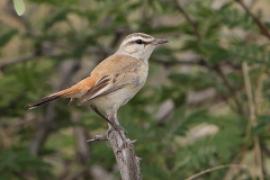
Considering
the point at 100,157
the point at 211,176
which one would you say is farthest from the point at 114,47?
the point at 211,176

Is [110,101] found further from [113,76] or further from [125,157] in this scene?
[125,157]

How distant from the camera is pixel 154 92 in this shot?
727 cm

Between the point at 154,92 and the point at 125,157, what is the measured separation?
3.02m

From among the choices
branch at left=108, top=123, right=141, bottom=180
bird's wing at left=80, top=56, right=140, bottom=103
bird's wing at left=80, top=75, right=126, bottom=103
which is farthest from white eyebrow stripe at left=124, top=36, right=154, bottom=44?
branch at left=108, top=123, right=141, bottom=180

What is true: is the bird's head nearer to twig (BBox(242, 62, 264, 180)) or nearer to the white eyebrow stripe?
the white eyebrow stripe

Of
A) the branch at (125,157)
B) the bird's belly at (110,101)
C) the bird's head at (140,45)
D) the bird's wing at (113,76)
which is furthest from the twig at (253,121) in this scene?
the branch at (125,157)

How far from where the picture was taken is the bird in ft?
16.7

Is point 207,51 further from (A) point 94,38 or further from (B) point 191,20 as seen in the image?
(A) point 94,38

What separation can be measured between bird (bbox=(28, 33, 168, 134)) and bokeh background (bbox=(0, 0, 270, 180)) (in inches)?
23.7

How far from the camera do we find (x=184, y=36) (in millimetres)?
7027

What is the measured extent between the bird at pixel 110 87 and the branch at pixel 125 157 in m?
0.28

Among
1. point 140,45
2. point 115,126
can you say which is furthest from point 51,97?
point 140,45

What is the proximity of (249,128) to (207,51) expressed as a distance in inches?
28.2

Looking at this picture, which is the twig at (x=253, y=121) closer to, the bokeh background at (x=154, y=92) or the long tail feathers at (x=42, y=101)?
the bokeh background at (x=154, y=92)
